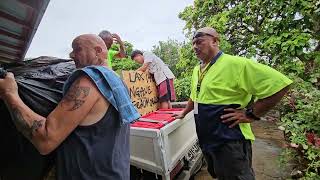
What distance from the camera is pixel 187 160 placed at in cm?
333

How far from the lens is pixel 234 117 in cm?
219

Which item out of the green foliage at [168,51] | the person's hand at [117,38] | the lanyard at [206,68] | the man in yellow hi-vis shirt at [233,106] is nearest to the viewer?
the man in yellow hi-vis shirt at [233,106]

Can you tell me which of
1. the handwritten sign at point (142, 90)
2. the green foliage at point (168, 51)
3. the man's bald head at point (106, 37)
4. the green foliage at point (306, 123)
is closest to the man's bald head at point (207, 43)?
the handwritten sign at point (142, 90)

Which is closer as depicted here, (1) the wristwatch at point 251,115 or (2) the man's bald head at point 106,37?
(1) the wristwatch at point 251,115

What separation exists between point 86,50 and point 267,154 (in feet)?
14.5

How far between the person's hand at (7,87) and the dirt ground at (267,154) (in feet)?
11.2

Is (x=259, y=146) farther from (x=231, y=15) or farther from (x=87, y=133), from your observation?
(x=87, y=133)

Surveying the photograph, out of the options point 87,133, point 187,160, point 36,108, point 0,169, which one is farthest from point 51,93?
point 187,160

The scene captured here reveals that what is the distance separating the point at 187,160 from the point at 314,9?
3.41m

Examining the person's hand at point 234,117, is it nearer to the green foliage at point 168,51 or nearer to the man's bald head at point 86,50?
the man's bald head at point 86,50

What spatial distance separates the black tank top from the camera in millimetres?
1345

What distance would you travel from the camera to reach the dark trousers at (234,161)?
7.11 ft

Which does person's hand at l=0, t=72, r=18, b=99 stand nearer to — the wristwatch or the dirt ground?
the wristwatch

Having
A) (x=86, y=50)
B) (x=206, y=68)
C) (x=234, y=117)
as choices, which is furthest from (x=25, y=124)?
(x=206, y=68)
